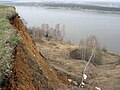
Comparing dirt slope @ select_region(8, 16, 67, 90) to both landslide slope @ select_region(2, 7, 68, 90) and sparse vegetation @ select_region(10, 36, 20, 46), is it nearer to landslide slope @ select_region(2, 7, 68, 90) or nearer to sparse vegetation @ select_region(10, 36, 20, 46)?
landslide slope @ select_region(2, 7, 68, 90)

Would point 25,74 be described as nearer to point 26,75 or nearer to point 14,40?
point 26,75

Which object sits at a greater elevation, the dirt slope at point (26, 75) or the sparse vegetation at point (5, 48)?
the sparse vegetation at point (5, 48)

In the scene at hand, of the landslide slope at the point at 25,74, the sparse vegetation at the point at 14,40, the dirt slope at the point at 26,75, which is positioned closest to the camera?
the landslide slope at the point at 25,74

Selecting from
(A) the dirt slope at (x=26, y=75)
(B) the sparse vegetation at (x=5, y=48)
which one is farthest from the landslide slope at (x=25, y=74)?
(B) the sparse vegetation at (x=5, y=48)

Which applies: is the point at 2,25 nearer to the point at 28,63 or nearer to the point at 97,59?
the point at 28,63

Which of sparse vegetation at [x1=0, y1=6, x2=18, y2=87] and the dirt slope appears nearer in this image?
sparse vegetation at [x1=0, y1=6, x2=18, y2=87]

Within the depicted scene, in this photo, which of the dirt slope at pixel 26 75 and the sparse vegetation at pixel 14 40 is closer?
the dirt slope at pixel 26 75

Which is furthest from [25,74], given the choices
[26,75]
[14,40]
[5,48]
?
[14,40]

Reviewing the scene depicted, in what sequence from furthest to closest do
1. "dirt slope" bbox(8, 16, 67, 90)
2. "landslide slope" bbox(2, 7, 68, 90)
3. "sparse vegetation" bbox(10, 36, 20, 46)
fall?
"sparse vegetation" bbox(10, 36, 20, 46), "dirt slope" bbox(8, 16, 67, 90), "landslide slope" bbox(2, 7, 68, 90)

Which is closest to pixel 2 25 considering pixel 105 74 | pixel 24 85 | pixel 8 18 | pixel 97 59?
pixel 8 18

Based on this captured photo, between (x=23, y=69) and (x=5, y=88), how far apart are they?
7.12ft

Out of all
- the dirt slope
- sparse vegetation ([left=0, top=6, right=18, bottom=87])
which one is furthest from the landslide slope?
sparse vegetation ([left=0, top=6, right=18, bottom=87])

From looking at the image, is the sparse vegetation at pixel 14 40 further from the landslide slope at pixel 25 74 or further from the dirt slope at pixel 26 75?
the dirt slope at pixel 26 75

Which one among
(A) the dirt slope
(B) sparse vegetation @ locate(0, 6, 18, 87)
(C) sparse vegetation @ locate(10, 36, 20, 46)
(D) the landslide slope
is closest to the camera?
(B) sparse vegetation @ locate(0, 6, 18, 87)
